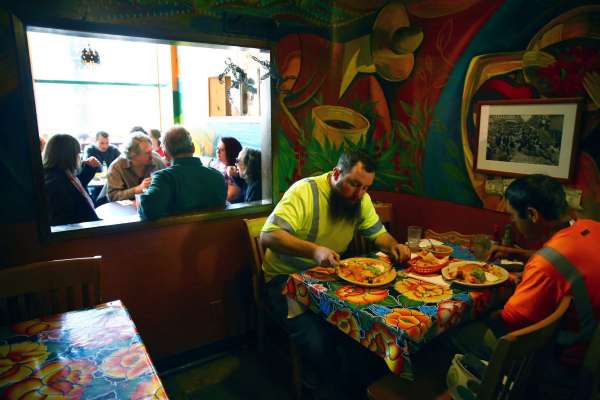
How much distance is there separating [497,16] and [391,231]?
1.60 metres

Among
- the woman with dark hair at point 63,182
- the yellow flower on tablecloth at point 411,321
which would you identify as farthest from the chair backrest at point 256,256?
the yellow flower on tablecloth at point 411,321

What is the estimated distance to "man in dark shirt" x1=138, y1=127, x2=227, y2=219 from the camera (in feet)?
8.13

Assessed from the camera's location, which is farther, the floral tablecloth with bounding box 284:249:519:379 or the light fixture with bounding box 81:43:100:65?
the light fixture with bounding box 81:43:100:65

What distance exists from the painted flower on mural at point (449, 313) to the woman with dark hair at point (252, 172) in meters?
1.85

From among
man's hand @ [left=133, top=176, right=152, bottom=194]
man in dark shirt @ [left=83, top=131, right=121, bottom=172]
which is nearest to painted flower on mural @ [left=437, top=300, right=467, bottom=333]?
man's hand @ [left=133, top=176, right=152, bottom=194]

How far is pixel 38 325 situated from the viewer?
4.80ft

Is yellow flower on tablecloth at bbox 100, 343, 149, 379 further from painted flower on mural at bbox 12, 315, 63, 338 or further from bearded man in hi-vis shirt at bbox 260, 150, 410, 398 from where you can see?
bearded man in hi-vis shirt at bbox 260, 150, 410, 398

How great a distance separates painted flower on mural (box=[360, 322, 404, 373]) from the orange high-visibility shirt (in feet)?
1.55

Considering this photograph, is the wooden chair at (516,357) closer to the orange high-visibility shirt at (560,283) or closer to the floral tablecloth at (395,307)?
the orange high-visibility shirt at (560,283)

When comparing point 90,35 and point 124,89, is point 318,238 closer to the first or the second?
point 90,35

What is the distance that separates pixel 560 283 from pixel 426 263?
68 centimetres

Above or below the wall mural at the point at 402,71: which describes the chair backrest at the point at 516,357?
below

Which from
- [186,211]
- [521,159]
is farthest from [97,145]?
[521,159]

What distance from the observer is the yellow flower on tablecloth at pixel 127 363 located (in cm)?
117
